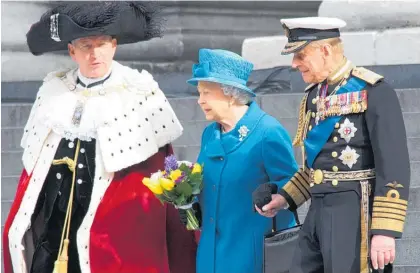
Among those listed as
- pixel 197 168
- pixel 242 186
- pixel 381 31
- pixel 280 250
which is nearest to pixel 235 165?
pixel 242 186

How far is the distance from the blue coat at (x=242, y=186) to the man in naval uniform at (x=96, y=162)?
55 cm

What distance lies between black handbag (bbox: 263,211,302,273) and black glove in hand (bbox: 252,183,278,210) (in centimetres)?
17

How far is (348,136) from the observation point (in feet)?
22.2

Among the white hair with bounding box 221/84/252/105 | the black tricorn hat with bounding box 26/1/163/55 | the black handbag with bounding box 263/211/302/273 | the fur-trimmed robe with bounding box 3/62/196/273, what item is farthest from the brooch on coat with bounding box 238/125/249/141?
the black tricorn hat with bounding box 26/1/163/55

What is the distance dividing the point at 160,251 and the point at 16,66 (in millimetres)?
A: 4311

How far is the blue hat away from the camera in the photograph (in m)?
7.46

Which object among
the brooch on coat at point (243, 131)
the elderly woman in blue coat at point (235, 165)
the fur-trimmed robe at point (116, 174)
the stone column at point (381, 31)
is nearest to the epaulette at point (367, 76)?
the elderly woman in blue coat at point (235, 165)

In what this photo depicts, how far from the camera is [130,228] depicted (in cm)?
795

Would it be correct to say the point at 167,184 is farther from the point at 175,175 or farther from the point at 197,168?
the point at 197,168

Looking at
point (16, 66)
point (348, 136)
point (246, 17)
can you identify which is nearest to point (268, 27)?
point (246, 17)

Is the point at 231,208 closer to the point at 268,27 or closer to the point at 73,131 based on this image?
the point at 73,131

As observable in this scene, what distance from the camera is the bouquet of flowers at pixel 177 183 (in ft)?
24.5

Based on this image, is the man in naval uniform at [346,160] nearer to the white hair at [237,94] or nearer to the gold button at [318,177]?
the gold button at [318,177]

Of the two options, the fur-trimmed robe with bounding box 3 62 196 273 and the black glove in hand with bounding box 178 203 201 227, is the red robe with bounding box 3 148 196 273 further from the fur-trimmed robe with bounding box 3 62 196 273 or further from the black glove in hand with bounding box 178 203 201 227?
the black glove in hand with bounding box 178 203 201 227
